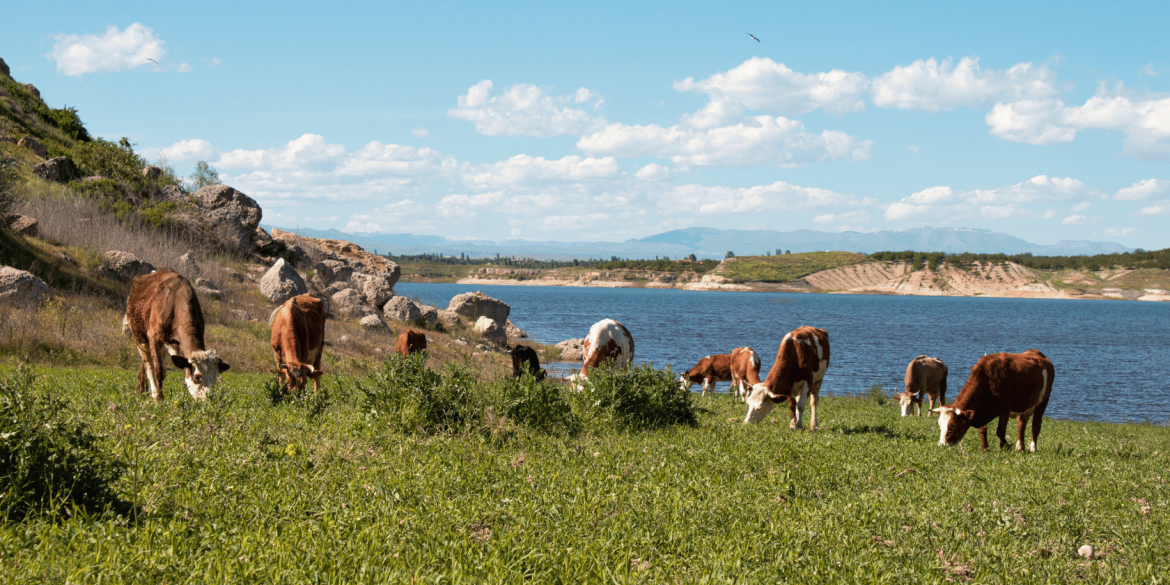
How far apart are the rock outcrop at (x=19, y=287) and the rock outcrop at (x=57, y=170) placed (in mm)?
16101

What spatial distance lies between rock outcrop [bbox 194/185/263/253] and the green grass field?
29.0m

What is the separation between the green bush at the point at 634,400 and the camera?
12875 millimetres

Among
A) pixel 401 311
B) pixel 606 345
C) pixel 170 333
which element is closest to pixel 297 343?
pixel 170 333

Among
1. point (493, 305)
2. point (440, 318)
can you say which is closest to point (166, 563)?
point (440, 318)

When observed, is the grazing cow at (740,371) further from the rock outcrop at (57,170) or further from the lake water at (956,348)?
the rock outcrop at (57,170)

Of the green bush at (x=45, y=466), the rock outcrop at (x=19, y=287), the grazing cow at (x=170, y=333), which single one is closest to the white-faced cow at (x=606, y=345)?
the grazing cow at (x=170, y=333)

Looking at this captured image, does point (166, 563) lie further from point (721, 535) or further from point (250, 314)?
point (250, 314)

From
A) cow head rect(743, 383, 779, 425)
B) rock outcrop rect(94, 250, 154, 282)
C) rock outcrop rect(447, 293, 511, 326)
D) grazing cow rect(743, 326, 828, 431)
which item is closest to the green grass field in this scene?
cow head rect(743, 383, 779, 425)

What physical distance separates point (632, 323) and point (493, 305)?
35.8 meters

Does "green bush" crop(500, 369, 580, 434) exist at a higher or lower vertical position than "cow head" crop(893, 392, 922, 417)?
higher

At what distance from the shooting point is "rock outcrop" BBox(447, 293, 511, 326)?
4634 centimetres

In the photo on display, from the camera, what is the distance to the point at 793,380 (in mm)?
16359

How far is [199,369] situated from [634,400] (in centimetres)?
804

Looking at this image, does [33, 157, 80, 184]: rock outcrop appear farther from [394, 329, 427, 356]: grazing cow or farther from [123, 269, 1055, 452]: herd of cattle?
[123, 269, 1055, 452]: herd of cattle
